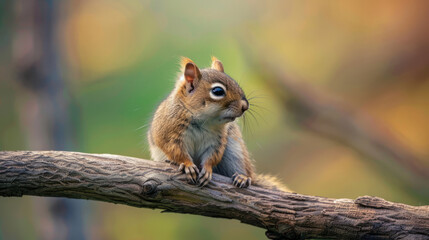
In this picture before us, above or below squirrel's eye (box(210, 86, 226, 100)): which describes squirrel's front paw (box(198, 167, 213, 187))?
below

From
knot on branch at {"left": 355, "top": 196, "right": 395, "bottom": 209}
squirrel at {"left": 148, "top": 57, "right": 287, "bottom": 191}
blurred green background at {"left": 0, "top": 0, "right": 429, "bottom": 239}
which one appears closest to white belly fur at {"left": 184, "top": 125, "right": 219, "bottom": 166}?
squirrel at {"left": 148, "top": 57, "right": 287, "bottom": 191}

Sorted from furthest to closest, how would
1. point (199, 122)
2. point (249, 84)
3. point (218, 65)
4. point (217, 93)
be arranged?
point (249, 84)
point (218, 65)
point (199, 122)
point (217, 93)

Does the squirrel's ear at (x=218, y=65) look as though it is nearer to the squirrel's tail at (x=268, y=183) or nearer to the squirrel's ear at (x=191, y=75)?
the squirrel's ear at (x=191, y=75)

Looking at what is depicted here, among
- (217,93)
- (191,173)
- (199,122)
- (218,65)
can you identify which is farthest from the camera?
(218,65)

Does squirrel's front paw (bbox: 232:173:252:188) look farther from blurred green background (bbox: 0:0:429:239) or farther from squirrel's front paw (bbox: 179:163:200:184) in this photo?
blurred green background (bbox: 0:0:429:239)

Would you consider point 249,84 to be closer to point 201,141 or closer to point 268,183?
point 268,183

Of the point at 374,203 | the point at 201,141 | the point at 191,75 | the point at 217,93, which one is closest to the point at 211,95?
the point at 217,93

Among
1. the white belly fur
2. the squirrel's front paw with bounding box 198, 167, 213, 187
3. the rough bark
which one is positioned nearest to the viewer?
the rough bark

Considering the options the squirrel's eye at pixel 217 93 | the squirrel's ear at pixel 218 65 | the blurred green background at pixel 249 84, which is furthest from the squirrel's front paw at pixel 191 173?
the blurred green background at pixel 249 84

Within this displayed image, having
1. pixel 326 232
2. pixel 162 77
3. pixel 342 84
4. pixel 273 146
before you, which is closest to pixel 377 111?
pixel 342 84
